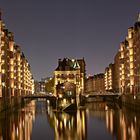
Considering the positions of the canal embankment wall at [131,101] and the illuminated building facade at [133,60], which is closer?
the canal embankment wall at [131,101]

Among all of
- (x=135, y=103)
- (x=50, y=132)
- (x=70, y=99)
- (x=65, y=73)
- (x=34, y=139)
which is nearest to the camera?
(x=34, y=139)

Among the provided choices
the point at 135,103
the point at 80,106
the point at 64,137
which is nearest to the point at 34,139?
the point at 64,137

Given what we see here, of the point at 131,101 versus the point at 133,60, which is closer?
the point at 131,101

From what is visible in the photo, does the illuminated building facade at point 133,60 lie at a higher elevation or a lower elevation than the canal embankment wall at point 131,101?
higher

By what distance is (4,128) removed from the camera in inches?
2704

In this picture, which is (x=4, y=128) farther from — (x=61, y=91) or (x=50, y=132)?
(x=61, y=91)

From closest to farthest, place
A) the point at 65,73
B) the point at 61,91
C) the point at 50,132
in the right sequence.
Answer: the point at 50,132
the point at 61,91
the point at 65,73

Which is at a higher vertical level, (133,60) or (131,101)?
(133,60)

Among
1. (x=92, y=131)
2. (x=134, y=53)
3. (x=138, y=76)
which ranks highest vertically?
(x=134, y=53)

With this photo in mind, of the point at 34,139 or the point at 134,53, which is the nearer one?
the point at 34,139

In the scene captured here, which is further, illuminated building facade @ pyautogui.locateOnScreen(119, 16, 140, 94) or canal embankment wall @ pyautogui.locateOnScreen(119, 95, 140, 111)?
illuminated building facade @ pyautogui.locateOnScreen(119, 16, 140, 94)

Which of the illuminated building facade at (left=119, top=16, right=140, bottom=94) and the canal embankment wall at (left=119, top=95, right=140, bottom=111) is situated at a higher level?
the illuminated building facade at (left=119, top=16, right=140, bottom=94)

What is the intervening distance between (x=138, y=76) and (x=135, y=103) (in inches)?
313

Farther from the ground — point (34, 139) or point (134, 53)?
point (134, 53)
